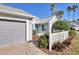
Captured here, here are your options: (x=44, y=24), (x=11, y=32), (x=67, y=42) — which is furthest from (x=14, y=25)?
(x=67, y=42)

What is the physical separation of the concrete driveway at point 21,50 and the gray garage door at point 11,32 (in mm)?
433

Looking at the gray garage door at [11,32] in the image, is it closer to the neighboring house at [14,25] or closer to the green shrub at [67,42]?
the neighboring house at [14,25]

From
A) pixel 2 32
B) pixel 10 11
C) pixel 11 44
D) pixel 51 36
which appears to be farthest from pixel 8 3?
pixel 51 36

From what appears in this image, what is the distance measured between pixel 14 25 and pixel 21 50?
5.43ft

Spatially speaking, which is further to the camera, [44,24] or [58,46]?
[44,24]

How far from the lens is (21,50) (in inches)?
409

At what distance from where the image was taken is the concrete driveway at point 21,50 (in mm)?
10094

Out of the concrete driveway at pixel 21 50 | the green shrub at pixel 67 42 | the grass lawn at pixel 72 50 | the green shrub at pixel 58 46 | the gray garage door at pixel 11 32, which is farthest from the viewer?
the green shrub at pixel 67 42

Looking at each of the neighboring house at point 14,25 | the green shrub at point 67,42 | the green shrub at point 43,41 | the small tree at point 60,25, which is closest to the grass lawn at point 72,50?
the green shrub at point 67,42

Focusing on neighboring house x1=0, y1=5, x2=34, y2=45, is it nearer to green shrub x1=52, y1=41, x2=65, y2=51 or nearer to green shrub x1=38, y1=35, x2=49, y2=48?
green shrub x1=38, y1=35, x2=49, y2=48

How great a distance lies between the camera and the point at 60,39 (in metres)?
11.0

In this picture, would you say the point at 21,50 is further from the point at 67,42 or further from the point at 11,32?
the point at 67,42
